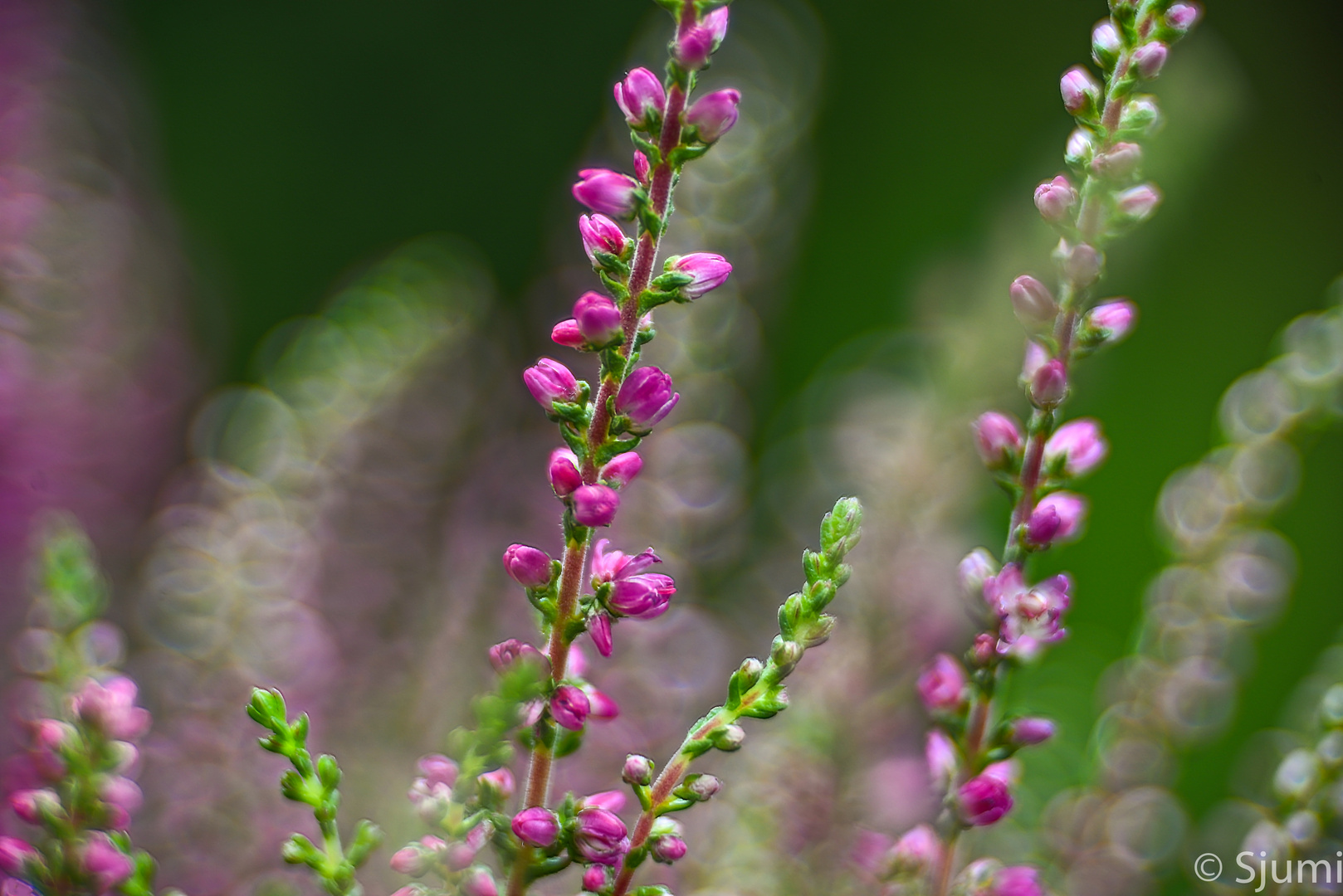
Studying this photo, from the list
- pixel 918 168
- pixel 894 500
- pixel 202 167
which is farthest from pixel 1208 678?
pixel 202 167

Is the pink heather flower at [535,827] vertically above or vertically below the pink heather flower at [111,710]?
below

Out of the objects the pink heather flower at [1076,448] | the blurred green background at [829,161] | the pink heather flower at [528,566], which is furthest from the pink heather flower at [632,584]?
the blurred green background at [829,161]

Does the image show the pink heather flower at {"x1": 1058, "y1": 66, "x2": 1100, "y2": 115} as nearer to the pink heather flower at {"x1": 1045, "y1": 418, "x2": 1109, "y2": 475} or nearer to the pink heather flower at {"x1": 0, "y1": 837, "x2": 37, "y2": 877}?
the pink heather flower at {"x1": 1045, "y1": 418, "x2": 1109, "y2": 475}

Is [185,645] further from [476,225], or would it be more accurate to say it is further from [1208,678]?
[476,225]

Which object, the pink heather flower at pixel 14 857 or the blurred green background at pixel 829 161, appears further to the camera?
the blurred green background at pixel 829 161

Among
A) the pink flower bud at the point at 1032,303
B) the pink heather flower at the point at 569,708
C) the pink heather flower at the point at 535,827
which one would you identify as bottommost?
the pink heather flower at the point at 535,827

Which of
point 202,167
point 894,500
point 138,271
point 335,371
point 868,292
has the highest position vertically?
point 202,167

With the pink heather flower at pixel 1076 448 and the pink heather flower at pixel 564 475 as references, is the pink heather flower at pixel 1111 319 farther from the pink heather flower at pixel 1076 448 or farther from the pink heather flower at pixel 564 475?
the pink heather flower at pixel 564 475

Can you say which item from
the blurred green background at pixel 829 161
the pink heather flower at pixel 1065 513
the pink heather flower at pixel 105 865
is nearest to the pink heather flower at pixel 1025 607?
the pink heather flower at pixel 1065 513
